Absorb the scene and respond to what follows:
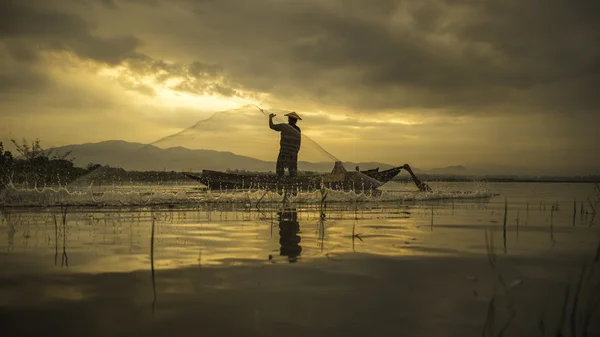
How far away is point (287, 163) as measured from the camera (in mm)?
23375

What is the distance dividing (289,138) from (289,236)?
45.5ft

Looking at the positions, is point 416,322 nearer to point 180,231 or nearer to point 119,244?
point 119,244

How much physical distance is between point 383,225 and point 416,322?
7.20 meters

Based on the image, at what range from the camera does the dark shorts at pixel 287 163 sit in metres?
23.2

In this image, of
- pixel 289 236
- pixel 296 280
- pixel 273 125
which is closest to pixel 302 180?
pixel 273 125

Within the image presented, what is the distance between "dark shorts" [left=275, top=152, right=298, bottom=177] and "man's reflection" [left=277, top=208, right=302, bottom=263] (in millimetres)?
9215

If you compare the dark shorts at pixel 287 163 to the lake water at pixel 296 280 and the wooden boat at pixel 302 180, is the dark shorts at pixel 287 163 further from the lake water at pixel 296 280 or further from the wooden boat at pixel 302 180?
the lake water at pixel 296 280

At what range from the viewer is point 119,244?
8336mm

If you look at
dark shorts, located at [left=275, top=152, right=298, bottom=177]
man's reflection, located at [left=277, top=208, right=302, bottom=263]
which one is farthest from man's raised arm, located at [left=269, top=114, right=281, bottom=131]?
man's reflection, located at [left=277, top=208, right=302, bottom=263]

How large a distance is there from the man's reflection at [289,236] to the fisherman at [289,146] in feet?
29.8

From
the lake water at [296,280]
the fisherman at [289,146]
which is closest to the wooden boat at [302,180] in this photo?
the fisherman at [289,146]

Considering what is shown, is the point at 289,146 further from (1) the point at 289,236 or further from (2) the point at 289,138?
(1) the point at 289,236

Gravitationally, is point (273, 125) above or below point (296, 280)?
above

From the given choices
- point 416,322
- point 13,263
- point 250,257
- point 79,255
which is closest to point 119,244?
point 79,255
